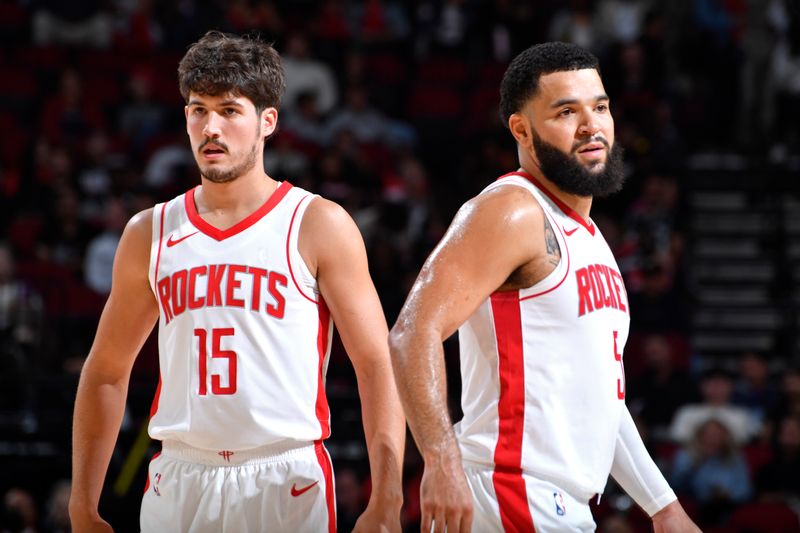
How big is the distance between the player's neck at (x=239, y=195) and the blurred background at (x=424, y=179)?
418cm

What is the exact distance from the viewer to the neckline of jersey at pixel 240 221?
412 centimetres

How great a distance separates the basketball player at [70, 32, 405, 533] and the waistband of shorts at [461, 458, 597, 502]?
0.86 ft

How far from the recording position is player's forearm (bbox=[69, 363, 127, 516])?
4184mm

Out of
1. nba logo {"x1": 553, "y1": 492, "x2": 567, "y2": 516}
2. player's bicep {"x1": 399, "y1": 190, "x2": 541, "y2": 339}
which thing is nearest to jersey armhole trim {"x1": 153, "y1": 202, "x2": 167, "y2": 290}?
player's bicep {"x1": 399, "y1": 190, "x2": 541, "y2": 339}

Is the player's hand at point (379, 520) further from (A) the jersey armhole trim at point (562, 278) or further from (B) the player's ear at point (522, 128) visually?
(B) the player's ear at point (522, 128)

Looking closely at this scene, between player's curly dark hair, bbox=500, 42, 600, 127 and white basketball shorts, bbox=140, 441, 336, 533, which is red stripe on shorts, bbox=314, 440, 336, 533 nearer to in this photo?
white basketball shorts, bbox=140, 441, 336, 533

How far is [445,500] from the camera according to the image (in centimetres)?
324

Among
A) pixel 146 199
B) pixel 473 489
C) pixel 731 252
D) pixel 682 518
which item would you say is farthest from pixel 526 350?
pixel 731 252

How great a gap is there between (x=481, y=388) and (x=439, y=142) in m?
10.2

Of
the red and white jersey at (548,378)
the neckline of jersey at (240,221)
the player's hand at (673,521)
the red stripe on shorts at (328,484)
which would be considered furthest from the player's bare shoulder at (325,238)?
the player's hand at (673,521)

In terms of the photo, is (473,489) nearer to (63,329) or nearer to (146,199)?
(63,329)

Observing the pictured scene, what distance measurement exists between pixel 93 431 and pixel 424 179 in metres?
8.29

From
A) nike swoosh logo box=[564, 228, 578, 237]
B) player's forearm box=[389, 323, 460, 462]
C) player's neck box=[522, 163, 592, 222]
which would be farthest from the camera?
player's neck box=[522, 163, 592, 222]

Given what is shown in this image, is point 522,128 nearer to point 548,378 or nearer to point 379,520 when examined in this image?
point 548,378
